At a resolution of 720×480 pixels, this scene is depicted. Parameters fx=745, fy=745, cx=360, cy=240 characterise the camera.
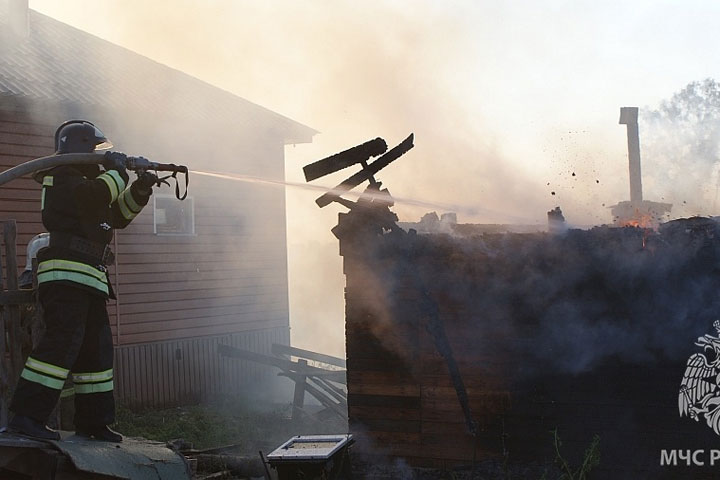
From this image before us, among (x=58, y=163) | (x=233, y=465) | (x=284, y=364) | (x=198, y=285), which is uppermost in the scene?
(x=58, y=163)

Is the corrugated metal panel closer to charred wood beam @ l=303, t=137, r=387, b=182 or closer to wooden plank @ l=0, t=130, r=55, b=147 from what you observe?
wooden plank @ l=0, t=130, r=55, b=147

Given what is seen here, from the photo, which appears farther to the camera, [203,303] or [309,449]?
[203,303]

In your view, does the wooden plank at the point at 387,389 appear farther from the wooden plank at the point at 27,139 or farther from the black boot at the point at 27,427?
the wooden plank at the point at 27,139

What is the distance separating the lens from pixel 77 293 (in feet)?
15.8

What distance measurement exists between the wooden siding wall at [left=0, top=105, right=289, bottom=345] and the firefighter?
5.78m

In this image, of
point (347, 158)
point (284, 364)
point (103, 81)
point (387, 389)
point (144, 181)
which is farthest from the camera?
point (103, 81)

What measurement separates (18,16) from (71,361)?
9.27m

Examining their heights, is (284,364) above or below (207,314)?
below

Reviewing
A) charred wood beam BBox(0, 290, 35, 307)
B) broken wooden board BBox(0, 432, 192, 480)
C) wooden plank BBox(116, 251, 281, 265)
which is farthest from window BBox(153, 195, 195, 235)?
broken wooden board BBox(0, 432, 192, 480)

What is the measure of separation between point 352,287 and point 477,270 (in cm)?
100

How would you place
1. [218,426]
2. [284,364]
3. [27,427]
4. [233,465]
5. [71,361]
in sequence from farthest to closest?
[284,364] < [218,426] < [233,465] < [71,361] < [27,427]

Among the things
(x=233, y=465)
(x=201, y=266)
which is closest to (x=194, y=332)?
(x=201, y=266)

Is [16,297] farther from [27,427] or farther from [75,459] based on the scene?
[75,459]

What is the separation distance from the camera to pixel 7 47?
11.4 m
